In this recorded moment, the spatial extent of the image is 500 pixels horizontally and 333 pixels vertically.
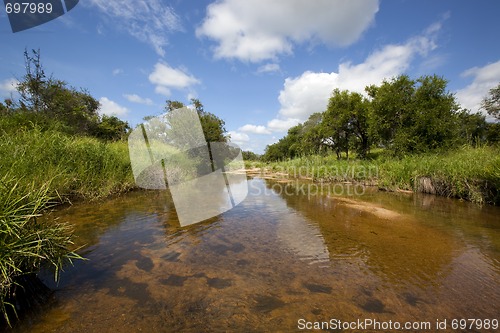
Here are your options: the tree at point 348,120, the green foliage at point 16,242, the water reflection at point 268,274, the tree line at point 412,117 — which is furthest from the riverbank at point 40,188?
the tree at point 348,120

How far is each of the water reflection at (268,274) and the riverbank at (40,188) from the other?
45 centimetres

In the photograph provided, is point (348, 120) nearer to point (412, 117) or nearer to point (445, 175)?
point (412, 117)

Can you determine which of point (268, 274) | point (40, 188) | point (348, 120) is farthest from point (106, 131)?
point (348, 120)

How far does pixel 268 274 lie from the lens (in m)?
3.13

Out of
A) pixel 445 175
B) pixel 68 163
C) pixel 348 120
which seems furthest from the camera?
pixel 348 120

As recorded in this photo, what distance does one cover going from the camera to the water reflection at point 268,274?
2.29m

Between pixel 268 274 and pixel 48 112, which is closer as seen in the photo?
pixel 268 274

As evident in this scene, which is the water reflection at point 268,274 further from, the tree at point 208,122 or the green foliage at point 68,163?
the tree at point 208,122

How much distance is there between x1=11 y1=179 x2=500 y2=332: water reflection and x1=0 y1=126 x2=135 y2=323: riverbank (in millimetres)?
451

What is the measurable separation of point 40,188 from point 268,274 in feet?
10.5

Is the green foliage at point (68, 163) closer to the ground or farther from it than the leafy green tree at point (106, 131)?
closer to the ground

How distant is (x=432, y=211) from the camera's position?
6918 mm

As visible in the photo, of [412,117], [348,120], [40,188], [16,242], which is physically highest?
[348,120]

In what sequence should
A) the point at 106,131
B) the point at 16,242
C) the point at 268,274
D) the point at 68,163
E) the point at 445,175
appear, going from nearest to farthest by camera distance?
the point at 16,242
the point at 268,274
the point at 68,163
the point at 445,175
the point at 106,131
